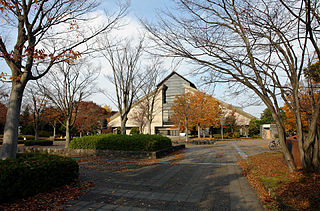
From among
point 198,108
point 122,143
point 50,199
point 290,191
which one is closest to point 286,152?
point 290,191

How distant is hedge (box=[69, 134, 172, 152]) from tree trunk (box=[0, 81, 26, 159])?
23.1ft

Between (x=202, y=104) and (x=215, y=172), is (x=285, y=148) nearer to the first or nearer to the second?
(x=215, y=172)

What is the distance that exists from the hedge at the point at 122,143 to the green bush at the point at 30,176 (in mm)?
6342

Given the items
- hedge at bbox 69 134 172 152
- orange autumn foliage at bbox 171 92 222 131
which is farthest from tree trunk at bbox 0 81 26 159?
orange autumn foliage at bbox 171 92 222 131

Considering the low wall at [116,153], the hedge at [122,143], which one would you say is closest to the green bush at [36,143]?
the low wall at [116,153]

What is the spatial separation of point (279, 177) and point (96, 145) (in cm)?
1061

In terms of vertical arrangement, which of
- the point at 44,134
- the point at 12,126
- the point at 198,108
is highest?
the point at 198,108

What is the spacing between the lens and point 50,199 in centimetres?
454

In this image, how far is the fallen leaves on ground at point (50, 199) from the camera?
13.2 ft

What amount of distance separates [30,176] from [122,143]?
786 centimetres

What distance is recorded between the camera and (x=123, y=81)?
1507 cm

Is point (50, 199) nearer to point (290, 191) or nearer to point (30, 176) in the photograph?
point (30, 176)

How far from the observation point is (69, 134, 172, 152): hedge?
12023mm

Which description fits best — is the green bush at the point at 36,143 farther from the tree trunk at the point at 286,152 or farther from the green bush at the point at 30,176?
the tree trunk at the point at 286,152
